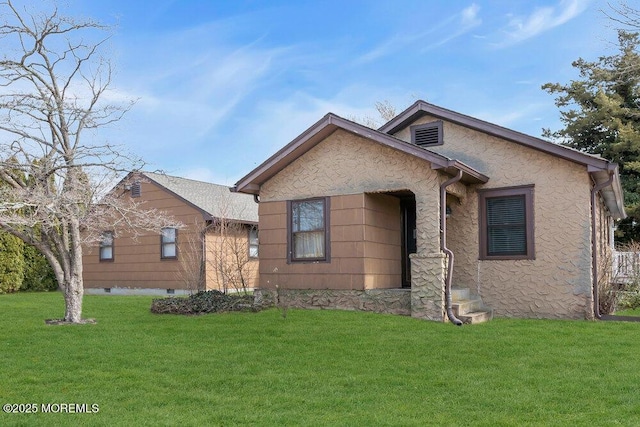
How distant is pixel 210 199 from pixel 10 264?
8.06 meters

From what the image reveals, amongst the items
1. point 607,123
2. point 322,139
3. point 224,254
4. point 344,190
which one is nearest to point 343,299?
point 344,190

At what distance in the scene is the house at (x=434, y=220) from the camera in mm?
11586

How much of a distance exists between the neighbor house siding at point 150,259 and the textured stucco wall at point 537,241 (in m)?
9.99

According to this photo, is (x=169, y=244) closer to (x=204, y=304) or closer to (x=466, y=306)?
(x=204, y=304)

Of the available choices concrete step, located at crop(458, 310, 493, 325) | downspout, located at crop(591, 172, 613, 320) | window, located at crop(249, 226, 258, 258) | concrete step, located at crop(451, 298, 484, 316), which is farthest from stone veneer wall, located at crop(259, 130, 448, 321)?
window, located at crop(249, 226, 258, 258)

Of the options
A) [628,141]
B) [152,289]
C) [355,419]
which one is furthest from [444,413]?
[628,141]

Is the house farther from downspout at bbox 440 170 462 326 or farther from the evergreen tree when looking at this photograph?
the evergreen tree

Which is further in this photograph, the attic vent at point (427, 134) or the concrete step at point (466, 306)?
the attic vent at point (427, 134)

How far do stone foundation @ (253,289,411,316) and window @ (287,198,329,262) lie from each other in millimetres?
740

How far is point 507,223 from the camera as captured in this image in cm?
1257

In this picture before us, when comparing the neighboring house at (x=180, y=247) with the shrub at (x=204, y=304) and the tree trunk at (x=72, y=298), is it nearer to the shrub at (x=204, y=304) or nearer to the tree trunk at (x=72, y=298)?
the shrub at (x=204, y=304)

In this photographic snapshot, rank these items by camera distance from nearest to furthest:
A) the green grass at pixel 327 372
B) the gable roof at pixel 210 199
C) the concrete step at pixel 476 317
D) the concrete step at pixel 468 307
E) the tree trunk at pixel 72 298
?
the green grass at pixel 327 372, the concrete step at pixel 476 317, the concrete step at pixel 468 307, the tree trunk at pixel 72 298, the gable roof at pixel 210 199

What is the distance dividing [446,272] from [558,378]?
4.72 metres

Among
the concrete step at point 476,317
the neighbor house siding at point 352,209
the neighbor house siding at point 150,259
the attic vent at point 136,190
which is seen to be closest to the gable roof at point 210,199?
the neighbor house siding at point 150,259
